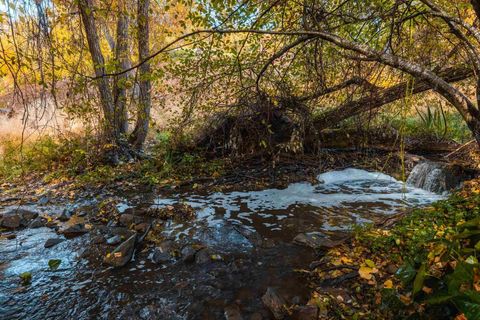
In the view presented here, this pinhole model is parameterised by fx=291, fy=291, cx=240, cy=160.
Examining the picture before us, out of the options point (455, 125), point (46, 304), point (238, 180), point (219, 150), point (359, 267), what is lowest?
point (46, 304)

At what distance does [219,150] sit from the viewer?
8.56 m

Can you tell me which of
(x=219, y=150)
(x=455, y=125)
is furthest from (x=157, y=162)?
(x=455, y=125)

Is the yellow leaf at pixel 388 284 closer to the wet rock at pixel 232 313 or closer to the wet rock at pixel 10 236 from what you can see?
the wet rock at pixel 232 313

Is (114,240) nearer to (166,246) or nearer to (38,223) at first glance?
(166,246)

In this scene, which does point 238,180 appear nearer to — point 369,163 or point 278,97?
point 278,97

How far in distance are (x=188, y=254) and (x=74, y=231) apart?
2110 mm

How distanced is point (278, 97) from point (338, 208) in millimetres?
2625

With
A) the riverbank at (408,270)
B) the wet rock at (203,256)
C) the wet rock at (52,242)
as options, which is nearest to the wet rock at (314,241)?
the riverbank at (408,270)

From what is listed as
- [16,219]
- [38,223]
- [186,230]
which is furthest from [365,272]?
[16,219]

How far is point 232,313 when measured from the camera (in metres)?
2.91

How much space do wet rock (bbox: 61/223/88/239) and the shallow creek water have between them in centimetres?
19

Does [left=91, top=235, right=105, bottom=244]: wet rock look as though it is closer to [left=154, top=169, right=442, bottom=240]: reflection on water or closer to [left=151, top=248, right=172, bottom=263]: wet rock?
[left=151, top=248, right=172, bottom=263]: wet rock

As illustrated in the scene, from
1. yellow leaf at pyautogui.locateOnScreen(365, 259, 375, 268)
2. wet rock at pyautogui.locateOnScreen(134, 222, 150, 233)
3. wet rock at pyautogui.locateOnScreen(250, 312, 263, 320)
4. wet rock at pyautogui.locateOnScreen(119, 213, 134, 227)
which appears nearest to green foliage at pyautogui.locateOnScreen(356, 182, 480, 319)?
yellow leaf at pyautogui.locateOnScreen(365, 259, 375, 268)

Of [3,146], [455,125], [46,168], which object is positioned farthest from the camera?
[3,146]
